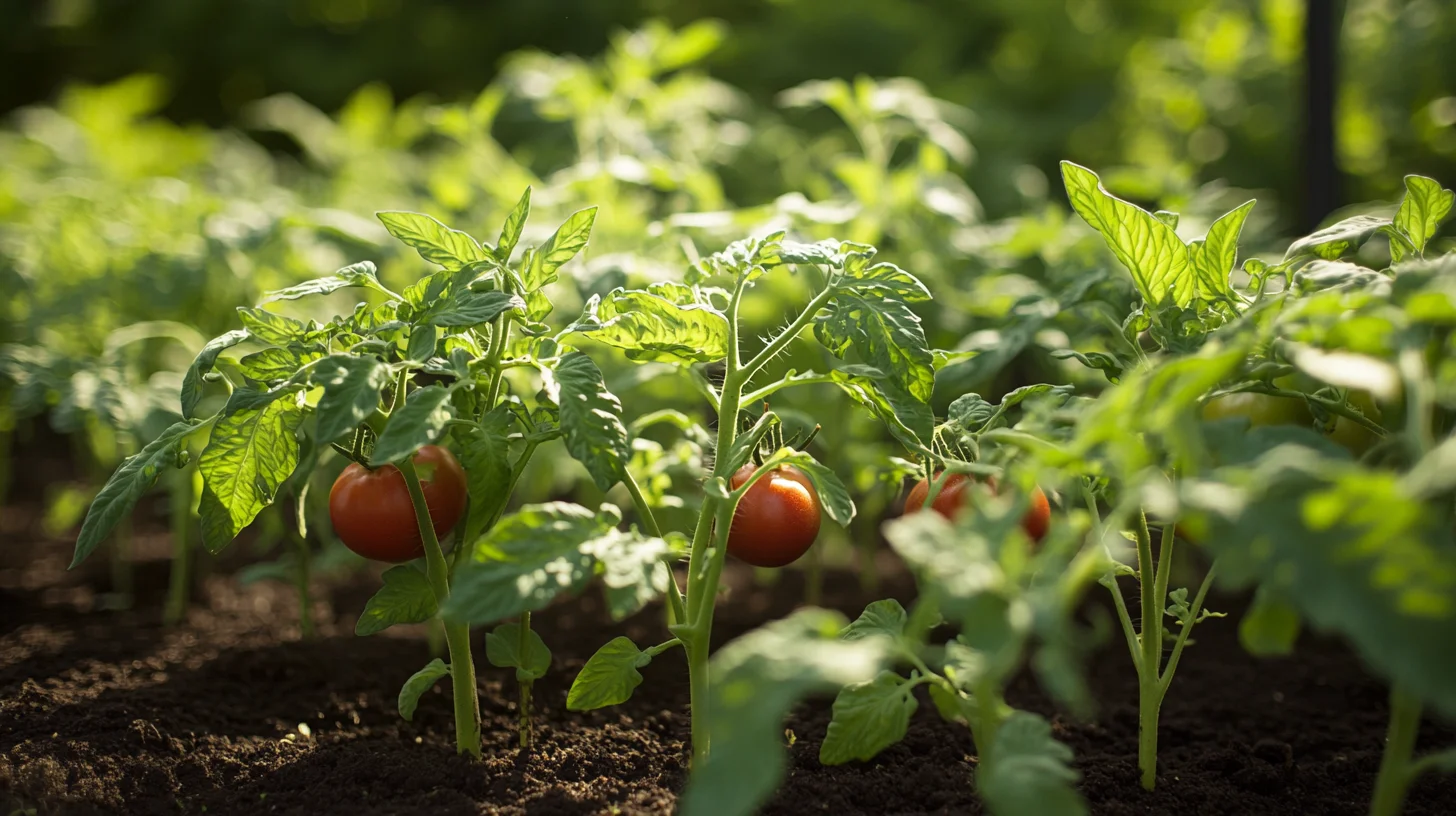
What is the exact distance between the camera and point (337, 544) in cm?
197

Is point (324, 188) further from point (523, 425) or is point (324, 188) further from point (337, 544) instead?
point (523, 425)

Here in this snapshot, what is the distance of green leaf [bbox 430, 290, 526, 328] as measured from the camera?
3.65ft

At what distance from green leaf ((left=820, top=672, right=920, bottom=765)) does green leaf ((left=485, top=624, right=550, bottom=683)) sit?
1.29 feet

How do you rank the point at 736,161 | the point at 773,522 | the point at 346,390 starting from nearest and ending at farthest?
the point at 346,390
the point at 773,522
the point at 736,161

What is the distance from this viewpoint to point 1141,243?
4.06 feet

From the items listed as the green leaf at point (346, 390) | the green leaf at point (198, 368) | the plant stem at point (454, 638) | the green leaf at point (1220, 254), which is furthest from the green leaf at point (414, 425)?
the green leaf at point (1220, 254)

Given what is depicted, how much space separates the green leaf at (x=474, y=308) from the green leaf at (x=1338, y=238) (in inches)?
33.4

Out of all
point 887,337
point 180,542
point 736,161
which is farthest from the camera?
point 736,161

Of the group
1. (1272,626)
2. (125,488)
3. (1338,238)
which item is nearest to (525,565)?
(125,488)

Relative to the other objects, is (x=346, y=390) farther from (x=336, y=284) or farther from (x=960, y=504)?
(x=960, y=504)

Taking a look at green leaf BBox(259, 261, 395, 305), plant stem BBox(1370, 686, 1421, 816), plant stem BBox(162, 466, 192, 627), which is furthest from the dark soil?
green leaf BBox(259, 261, 395, 305)

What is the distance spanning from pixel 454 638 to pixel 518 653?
89mm

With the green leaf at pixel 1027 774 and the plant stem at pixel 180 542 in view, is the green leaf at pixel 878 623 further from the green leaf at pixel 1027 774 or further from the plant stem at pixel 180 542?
the plant stem at pixel 180 542

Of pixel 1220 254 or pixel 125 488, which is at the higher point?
pixel 1220 254
